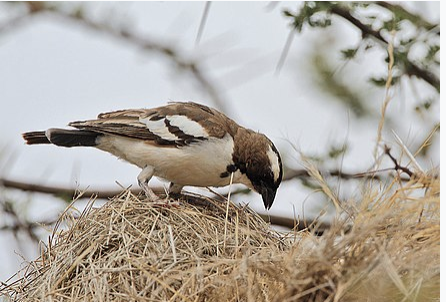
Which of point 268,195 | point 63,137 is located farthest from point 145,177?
point 268,195

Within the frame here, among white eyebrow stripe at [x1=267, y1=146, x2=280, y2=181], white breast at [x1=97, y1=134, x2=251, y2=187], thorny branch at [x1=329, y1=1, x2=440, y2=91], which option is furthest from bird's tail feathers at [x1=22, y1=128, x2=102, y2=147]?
thorny branch at [x1=329, y1=1, x2=440, y2=91]

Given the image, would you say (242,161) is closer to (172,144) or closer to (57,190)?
(172,144)

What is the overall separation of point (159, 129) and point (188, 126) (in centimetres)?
13

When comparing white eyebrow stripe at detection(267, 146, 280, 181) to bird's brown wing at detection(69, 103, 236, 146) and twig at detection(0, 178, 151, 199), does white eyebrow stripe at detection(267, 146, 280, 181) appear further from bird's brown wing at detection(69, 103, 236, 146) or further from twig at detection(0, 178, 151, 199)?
twig at detection(0, 178, 151, 199)

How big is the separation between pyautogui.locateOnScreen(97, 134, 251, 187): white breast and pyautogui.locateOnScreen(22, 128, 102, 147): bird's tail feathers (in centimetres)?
18

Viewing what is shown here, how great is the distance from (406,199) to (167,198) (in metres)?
1.23

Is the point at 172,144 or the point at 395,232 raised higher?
the point at 172,144

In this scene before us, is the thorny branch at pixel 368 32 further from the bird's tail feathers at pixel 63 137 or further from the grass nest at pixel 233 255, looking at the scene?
the bird's tail feathers at pixel 63 137

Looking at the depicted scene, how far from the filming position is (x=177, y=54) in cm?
452

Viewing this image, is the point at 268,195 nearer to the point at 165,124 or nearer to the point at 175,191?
the point at 175,191

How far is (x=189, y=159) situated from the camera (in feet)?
13.3

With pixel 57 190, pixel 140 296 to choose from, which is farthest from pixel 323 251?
pixel 57 190

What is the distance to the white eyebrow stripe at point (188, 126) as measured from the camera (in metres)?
4.09

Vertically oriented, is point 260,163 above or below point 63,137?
below
